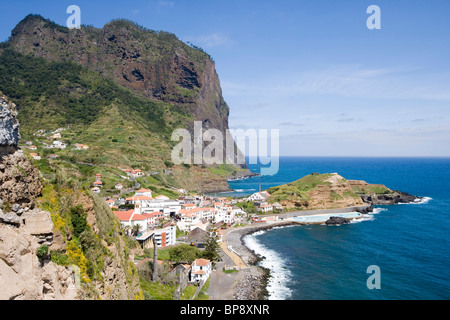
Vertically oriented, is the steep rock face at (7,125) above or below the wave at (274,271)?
above

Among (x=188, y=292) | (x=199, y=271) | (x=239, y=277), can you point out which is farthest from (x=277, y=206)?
(x=188, y=292)

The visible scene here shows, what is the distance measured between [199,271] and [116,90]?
12195 centimetres

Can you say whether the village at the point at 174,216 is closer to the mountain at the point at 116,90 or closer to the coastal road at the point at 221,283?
the coastal road at the point at 221,283

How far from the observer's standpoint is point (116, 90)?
138m

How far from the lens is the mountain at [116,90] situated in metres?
99.4

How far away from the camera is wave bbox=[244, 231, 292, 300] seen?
3291cm

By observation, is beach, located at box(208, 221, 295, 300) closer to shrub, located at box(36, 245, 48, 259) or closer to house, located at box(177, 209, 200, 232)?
house, located at box(177, 209, 200, 232)

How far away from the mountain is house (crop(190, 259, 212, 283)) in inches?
2052

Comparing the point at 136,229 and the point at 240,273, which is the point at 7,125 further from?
the point at 136,229

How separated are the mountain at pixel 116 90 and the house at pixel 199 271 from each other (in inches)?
2052

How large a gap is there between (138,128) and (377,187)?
9013 cm

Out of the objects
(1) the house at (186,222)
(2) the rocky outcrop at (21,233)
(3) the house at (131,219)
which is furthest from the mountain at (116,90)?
(2) the rocky outcrop at (21,233)

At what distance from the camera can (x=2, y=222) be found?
8.34 metres

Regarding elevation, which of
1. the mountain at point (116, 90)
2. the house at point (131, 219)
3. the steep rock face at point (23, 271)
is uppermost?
the mountain at point (116, 90)
